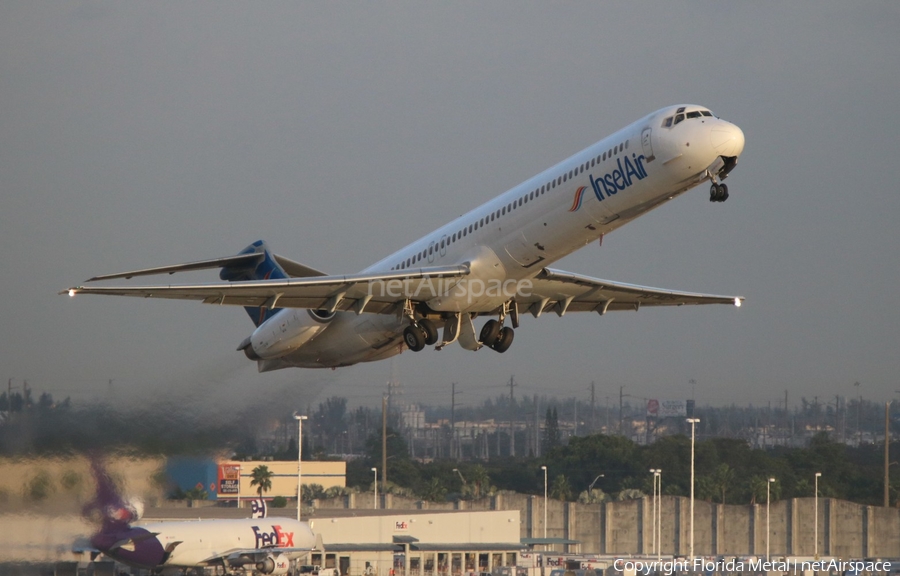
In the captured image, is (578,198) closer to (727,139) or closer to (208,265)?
(727,139)

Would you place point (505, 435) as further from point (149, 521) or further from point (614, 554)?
point (149, 521)

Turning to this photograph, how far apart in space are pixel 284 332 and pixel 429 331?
564 centimetres

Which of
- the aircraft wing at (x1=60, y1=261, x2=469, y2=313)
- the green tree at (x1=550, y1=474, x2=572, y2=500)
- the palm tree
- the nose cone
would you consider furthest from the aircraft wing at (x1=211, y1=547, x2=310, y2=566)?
the green tree at (x1=550, y1=474, x2=572, y2=500)

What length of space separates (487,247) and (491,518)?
34735 millimetres

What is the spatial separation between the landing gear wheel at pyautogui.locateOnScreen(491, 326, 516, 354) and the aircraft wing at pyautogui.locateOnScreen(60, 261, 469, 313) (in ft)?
11.4

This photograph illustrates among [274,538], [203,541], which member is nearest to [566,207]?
[203,541]

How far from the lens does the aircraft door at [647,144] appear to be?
27234mm

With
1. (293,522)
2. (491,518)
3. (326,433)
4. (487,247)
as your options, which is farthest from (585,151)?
(326,433)

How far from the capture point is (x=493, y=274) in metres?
31.0

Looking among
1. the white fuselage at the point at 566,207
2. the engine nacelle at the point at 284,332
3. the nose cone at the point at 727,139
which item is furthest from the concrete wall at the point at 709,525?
the nose cone at the point at 727,139

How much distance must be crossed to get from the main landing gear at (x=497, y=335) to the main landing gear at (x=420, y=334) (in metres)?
2.21

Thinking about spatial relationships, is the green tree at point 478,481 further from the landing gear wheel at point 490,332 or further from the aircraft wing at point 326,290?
the aircraft wing at point 326,290

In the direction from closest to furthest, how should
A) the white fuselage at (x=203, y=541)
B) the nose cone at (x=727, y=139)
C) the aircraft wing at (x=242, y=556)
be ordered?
1. the nose cone at (x=727, y=139)
2. the white fuselage at (x=203, y=541)
3. the aircraft wing at (x=242, y=556)

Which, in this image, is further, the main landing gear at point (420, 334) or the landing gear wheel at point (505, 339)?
the landing gear wheel at point (505, 339)
